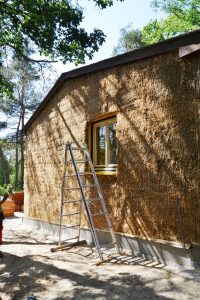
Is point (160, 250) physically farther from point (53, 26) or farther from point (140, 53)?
point (53, 26)

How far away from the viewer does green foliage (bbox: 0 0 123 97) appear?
8.88 m

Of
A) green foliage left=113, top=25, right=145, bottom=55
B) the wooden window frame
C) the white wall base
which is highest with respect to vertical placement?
green foliage left=113, top=25, right=145, bottom=55

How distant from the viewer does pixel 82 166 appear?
7.61 m

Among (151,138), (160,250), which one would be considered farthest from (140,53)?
(160,250)

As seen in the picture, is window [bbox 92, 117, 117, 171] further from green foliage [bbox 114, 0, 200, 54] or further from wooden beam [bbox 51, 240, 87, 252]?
green foliage [bbox 114, 0, 200, 54]

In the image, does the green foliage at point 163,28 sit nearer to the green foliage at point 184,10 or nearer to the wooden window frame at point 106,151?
the green foliage at point 184,10

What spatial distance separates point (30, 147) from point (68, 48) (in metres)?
3.83

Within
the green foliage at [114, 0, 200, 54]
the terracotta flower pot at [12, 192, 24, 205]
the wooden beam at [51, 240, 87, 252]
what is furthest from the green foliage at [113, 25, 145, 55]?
the wooden beam at [51, 240, 87, 252]

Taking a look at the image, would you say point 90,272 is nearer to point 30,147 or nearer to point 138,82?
point 138,82

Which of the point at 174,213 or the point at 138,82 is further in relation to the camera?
the point at 138,82

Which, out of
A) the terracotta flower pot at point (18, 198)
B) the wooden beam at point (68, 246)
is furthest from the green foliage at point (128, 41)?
the wooden beam at point (68, 246)

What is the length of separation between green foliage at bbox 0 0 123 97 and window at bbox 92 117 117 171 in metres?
3.26

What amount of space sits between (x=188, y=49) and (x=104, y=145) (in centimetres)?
313

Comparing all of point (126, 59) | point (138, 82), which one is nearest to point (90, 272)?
point (138, 82)
